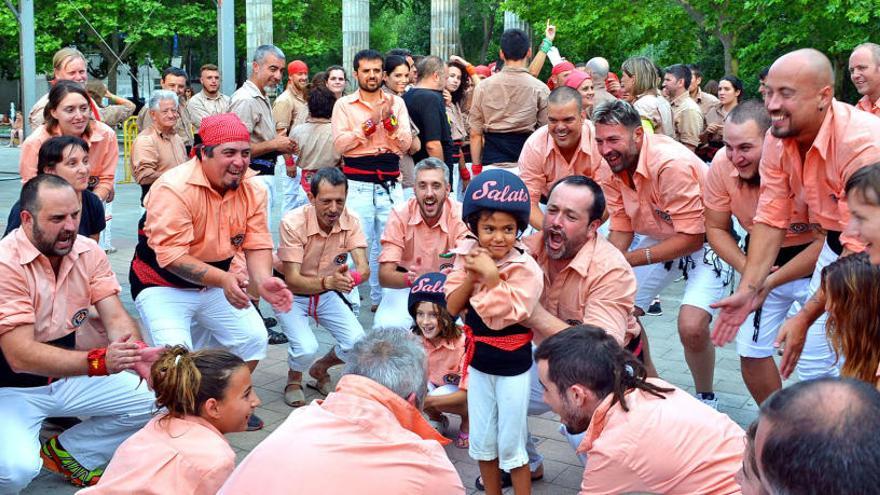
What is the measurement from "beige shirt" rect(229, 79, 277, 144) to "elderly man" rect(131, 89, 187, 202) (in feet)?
1.80

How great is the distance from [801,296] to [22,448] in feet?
13.0

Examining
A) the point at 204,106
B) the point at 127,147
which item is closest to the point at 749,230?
the point at 204,106

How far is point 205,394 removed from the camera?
3.68 metres

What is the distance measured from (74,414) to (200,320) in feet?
3.73

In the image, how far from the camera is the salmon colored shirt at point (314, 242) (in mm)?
6316

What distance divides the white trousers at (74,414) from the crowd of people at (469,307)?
0.01 meters

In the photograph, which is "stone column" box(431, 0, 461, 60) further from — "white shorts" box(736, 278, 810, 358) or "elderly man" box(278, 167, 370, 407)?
"white shorts" box(736, 278, 810, 358)

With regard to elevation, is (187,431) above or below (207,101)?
below

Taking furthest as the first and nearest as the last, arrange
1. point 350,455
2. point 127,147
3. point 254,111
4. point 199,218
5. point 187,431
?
point 127,147 → point 254,111 → point 199,218 → point 187,431 → point 350,455

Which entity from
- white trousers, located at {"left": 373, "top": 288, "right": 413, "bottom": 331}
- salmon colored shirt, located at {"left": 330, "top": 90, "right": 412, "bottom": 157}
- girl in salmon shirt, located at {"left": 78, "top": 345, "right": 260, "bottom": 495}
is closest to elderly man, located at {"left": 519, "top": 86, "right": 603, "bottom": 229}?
white trousers, located at {"left": 373, "top": 288, "right": 413, "bottom": 331}

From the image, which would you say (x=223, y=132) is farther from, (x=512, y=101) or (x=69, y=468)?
(x=512, y=101)

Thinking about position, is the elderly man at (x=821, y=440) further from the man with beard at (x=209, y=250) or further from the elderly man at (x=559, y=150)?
the elderly man at (x=559, y=150)

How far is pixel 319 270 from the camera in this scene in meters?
6.44

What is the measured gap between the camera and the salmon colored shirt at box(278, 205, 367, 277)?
6.32 m
